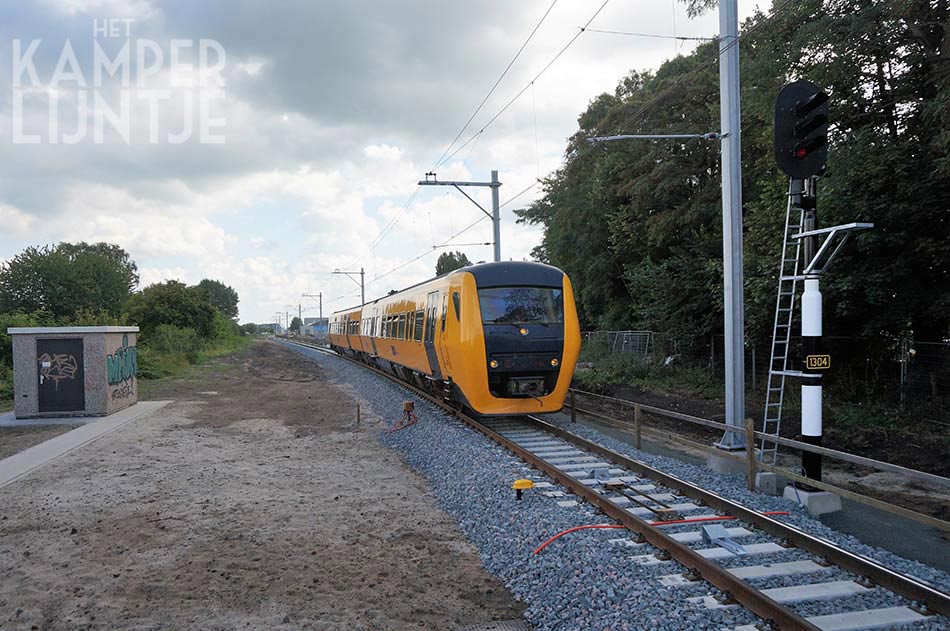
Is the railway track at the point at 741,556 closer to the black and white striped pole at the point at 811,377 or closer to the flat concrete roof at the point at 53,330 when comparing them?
the black and white striped pole at the point at 811,377

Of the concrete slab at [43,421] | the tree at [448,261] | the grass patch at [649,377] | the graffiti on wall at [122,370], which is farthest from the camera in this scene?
the tree at [448,261]

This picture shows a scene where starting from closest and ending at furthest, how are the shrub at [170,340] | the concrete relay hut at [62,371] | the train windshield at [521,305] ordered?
1. the train windshield at [521,305]
2. the concrete relay hut at [62,371]
3. the shrub at [170,340]

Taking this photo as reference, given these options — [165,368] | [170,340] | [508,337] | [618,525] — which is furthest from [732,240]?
[170,340]

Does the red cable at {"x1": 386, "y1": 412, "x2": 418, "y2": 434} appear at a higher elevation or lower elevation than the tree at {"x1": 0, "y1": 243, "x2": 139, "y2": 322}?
lower

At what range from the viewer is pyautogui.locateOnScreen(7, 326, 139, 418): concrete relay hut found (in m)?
14.1

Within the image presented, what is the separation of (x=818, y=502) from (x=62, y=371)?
591 inches

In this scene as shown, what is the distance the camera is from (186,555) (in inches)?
227

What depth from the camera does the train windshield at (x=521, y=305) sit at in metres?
11.1

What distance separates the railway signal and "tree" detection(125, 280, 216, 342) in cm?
3663

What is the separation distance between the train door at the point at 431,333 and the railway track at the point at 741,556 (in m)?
5.09

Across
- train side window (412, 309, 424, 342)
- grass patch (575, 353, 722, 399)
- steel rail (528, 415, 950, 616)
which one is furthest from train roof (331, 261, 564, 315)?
grass patch (575, 353, 722, 399)

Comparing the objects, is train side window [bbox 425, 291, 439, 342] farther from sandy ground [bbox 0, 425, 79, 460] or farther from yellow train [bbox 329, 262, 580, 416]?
sandy ground [bbox 0, 425, 79, 460]

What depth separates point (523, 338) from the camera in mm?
11008

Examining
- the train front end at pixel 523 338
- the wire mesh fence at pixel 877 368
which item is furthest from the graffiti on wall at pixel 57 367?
the wire mesh fence at pixel 877 368
